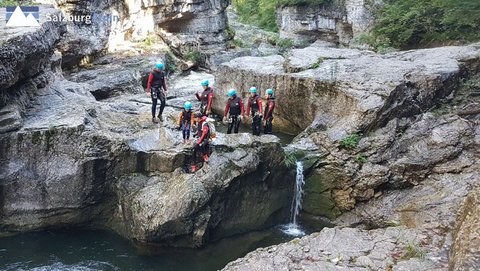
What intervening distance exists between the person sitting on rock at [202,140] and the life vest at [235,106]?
4.97 feet

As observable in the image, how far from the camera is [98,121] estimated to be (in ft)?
39.3

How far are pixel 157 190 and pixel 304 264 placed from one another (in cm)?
470

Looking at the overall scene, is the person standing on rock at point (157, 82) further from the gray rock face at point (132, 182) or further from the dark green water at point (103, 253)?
the dark green water at point (103, 253)

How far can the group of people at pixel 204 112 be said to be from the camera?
35.0 feet

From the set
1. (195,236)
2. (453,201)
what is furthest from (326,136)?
(195,236)

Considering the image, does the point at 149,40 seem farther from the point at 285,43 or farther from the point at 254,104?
the point at 254,104

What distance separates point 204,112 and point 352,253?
6.13 meters

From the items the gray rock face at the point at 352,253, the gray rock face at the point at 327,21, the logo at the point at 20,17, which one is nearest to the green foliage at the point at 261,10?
the gray rock face at the point at 327,21

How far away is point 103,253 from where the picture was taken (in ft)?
33.3

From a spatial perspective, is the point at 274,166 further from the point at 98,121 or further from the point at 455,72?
the point at 455,72

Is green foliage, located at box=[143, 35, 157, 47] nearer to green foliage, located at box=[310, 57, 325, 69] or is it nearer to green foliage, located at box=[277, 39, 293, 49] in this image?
green foliage, located at box=[277, 39, 293, 49]

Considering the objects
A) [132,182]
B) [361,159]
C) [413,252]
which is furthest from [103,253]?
[361,159]

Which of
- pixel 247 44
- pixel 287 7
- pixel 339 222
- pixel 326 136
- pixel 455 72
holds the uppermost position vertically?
pixel 287 7

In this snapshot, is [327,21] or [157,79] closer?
[157,79]
